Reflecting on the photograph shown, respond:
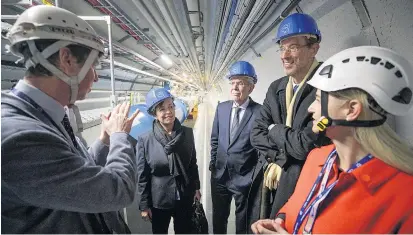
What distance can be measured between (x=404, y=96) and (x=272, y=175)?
921mm

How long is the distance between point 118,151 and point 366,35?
5.56ft

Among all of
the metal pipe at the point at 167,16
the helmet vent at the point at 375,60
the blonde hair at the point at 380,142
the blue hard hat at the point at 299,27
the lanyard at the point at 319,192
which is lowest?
the lanyard at the point at 319,192

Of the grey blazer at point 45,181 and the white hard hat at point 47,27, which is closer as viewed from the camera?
the grey blazer at point 45,181

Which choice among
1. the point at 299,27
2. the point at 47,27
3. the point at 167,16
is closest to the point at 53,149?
the point at 47,27

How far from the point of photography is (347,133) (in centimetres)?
95

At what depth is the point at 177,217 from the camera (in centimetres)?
208

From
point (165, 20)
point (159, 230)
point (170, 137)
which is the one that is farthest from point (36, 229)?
point (165, 20)

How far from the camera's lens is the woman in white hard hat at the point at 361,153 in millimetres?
797

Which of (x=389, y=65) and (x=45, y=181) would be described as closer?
(x=45, y=181)

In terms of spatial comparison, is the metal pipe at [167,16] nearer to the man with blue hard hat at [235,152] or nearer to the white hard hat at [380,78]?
the man with blue hard hat at [235,152]

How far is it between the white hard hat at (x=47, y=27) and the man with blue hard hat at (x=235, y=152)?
1.57 m

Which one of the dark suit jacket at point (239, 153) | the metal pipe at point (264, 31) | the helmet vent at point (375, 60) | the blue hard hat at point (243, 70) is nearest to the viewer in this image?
the helmet vent at point (375, 60)

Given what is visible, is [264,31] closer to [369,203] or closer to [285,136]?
[285,136]

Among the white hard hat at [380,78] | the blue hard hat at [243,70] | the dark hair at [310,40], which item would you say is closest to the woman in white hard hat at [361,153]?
the white hard hat at [380,78]
